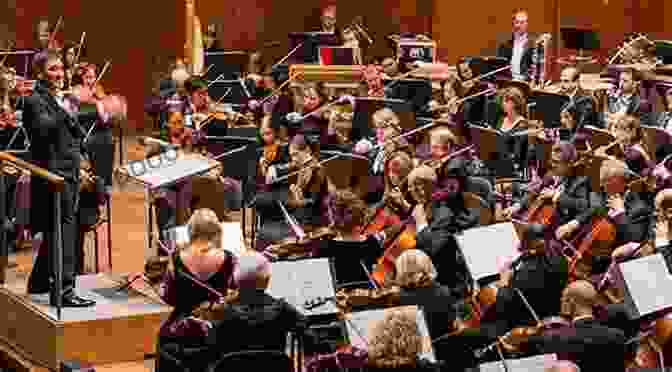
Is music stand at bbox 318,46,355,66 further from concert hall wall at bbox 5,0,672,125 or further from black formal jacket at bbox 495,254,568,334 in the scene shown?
black formal jacket at bbox 495,254,568,334

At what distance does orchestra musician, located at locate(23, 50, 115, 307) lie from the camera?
6.36 meters

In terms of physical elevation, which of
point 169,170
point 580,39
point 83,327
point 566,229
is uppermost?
point 580,39

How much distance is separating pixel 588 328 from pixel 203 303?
1648 millimetres

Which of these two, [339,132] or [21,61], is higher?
[21,61]

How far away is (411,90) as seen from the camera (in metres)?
10.3

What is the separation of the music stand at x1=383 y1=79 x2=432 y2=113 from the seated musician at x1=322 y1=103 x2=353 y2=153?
151 centimetres

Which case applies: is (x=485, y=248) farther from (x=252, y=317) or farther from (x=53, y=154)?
(x=53, y=154)

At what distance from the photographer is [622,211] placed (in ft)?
22.1

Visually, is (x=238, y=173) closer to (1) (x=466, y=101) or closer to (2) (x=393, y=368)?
(1) (x=466, y=101)

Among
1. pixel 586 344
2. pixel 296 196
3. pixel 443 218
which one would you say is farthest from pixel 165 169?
pixel 586 344

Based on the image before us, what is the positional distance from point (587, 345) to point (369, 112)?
4044 mm

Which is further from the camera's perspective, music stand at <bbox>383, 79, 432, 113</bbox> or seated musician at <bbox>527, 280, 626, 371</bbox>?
music stand at <bbox>383, 79, 432, 113</bbox>

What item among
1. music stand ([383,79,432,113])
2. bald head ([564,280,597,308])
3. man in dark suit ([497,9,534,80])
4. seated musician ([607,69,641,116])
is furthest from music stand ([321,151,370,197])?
man in dark suit ([497,9,534,80])

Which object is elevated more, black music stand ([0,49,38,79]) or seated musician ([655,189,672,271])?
black music stand ([0,49,38,79])
